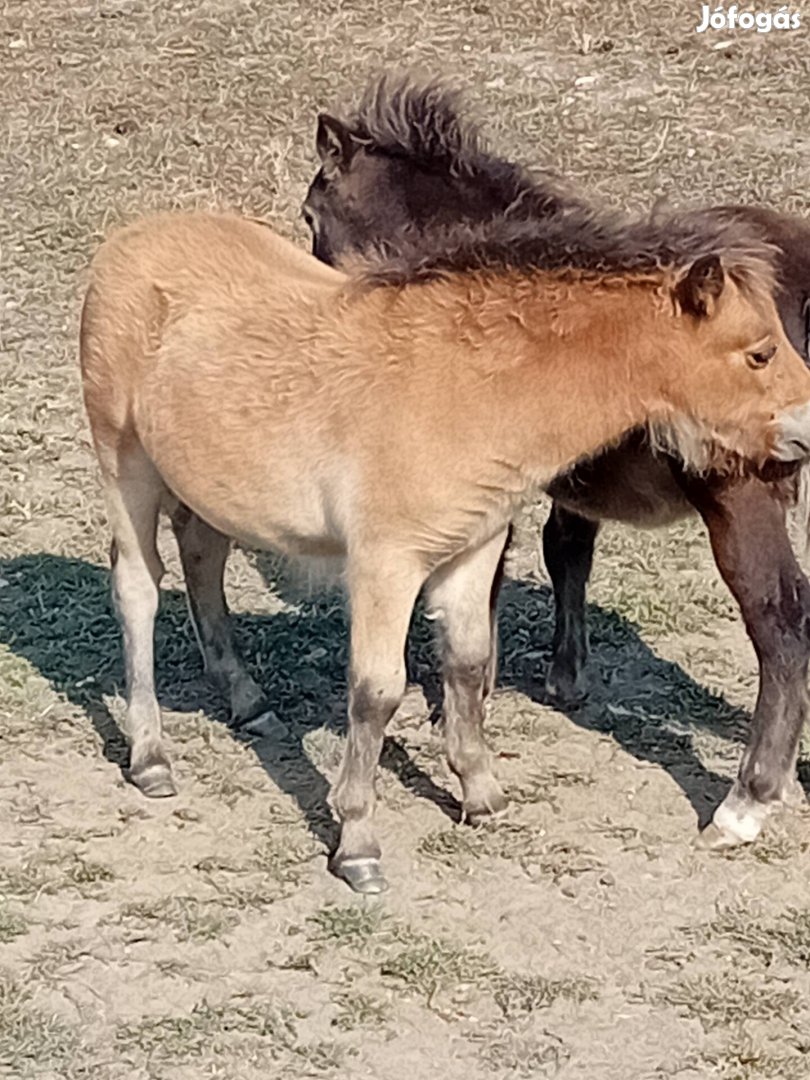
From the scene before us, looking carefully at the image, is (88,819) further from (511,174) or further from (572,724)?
(511,174)

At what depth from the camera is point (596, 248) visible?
4.21 m

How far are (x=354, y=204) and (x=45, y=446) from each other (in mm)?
2129

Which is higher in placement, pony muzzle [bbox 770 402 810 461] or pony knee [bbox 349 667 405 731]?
pony muzzle [bbox 770 402 810 461]

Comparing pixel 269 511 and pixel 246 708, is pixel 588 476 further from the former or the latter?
pixel 246 708

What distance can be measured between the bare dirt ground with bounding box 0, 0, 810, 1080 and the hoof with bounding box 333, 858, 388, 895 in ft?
0.16

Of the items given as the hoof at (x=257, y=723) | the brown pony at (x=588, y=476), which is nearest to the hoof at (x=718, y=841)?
the brown pony at (x=588, y=476)

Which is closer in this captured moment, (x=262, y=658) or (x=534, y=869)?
(x=534, y=869)

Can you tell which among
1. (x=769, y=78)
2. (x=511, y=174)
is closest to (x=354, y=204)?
(x=511, y=174)

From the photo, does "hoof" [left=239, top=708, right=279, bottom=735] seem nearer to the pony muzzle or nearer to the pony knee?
the pony knee

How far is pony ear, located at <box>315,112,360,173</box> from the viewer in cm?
569

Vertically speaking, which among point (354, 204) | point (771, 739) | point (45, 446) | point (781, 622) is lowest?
point (45, 446)

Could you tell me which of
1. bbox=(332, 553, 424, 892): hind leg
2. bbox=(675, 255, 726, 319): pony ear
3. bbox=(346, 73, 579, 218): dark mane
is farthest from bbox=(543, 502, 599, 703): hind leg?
bbox=(675, 255, 726, 319): pony ear

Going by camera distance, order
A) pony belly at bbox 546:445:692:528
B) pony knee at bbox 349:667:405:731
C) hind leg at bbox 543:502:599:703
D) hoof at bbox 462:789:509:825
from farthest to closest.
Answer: hind leg at bbox 543:502:599:703 < hoof at bbox 462:789:509:825 < pony belly at bbox 546:445:692:528 < pony knee at bbox 349:667:405:731

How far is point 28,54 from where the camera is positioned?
1178 cm
